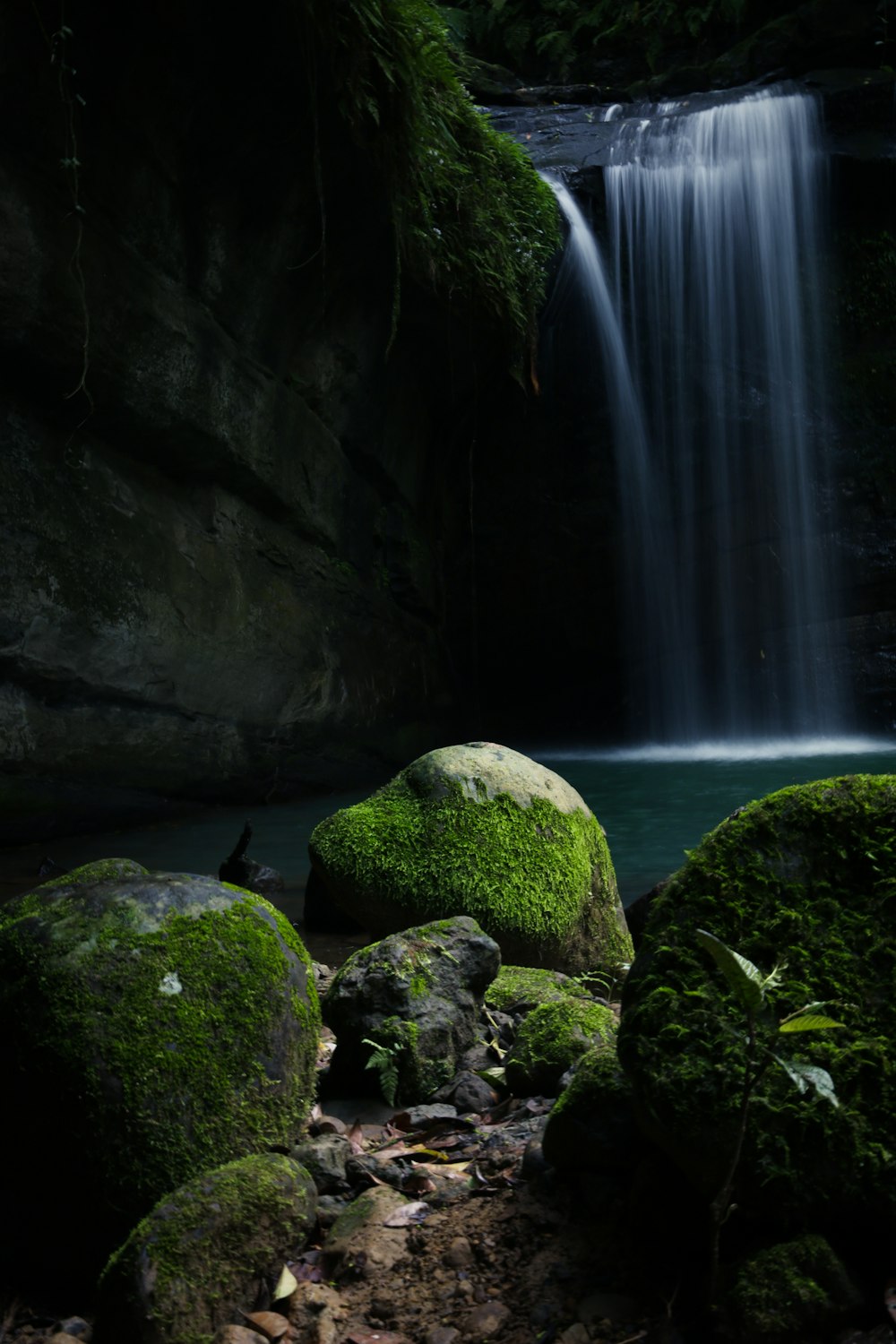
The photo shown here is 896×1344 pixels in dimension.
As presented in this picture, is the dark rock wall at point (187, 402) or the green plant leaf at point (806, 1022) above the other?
the dark rock wall at point (187, 402)

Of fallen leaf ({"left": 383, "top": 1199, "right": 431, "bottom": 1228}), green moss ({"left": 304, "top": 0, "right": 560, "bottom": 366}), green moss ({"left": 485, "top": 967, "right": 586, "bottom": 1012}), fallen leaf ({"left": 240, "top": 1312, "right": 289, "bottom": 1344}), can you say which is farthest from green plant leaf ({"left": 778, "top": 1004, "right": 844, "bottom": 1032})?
green moss ({"left": 304, "top": 0, "right": 560, "bottom": 366})

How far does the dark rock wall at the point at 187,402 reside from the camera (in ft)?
27.4

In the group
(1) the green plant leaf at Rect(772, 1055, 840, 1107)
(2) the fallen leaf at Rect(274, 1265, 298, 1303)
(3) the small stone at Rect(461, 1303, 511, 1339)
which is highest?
(1) the green plant leaf at Rect(772, 1055, 840, 1107)

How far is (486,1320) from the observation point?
1.82 metres

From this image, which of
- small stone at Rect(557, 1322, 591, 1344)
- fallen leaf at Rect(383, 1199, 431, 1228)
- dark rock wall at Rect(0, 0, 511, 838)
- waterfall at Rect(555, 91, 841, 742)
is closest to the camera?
small stone at Rect(557, 1322, 591, 1344)

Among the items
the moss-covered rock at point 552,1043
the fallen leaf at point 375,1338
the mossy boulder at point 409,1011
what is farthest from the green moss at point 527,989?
the fallen leaf at point 375,1338

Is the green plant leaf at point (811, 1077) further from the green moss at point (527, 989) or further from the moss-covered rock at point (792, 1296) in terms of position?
the green moss at point (527, 989)

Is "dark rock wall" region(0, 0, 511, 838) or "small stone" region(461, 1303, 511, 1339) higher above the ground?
"dark rock wall" region(0, 0, 511, 838)

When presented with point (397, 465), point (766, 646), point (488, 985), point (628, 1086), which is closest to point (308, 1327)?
point (628, 1086)

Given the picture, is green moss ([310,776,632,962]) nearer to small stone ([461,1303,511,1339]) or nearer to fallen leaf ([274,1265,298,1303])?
fallen leaf ([274,1265,298,1303])

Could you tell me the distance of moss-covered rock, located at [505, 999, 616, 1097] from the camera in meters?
2.79

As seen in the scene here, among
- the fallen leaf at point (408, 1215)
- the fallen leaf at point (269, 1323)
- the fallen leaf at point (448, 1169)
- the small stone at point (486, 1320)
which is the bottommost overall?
the fallen leaf at point (269, 1323)

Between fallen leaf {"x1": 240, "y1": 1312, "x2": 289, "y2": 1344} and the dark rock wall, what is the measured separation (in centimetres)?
720

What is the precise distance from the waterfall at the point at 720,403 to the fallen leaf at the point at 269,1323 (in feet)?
49.7
